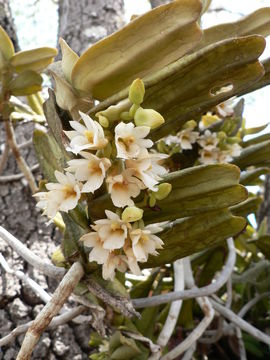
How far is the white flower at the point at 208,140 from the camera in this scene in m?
1.13

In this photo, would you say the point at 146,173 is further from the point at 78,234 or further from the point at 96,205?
the point at 78,234

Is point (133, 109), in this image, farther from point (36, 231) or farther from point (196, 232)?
point (36, 231)

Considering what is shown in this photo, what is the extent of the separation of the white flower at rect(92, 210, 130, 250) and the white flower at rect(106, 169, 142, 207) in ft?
0.10

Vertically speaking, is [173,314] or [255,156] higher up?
[255,156]

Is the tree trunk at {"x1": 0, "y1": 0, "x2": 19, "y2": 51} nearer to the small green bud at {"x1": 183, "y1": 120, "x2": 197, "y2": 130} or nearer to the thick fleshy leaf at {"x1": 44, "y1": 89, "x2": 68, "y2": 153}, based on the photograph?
the small green bud at {"x1": 183, "y1": 120, "x2": 197, "y2": 130}

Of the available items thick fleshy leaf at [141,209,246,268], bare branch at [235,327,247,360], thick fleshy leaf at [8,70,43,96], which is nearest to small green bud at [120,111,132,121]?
thick fleshy leaf at [141,209,246,268]

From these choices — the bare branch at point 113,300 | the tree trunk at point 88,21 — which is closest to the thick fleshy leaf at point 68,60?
the bare branch at point 113,300

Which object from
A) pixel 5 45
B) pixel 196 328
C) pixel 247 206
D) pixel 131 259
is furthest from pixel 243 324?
pixel 5 45

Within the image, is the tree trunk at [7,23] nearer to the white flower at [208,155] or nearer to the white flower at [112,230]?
the white flower at [208,155]

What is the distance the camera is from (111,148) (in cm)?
68

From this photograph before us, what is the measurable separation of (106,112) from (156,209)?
17 cm

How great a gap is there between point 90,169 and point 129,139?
0.07 metres

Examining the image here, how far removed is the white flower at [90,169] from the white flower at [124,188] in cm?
2

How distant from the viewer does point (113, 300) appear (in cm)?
76
